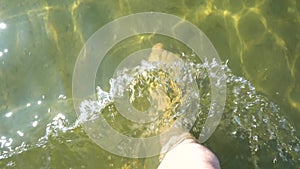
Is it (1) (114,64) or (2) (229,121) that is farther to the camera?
(1) (114,64)

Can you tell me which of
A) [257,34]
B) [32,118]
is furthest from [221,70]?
[32,118]

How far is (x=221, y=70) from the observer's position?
351 cm

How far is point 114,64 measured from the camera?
3588 millimetres

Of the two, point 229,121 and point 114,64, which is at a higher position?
point 114,64

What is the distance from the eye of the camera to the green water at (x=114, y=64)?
10.9 ft

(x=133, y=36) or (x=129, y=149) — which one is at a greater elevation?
(x=133, y=36)

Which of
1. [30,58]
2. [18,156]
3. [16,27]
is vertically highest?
[16,27]

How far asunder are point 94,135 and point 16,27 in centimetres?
121

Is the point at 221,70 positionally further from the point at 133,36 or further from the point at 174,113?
the point at 133,36

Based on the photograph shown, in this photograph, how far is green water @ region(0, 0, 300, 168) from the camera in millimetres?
3318

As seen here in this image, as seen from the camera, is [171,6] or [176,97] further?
[171,6]

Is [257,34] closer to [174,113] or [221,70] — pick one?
[221,70]

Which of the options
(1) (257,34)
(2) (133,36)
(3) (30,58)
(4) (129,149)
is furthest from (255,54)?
(3) (30,58)

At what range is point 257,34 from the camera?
142 inches
